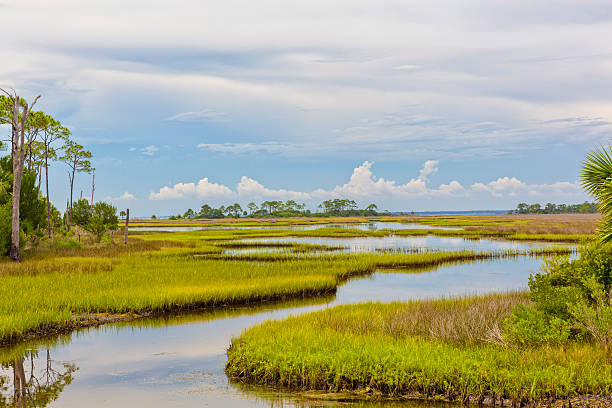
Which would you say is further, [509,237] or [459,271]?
[509,237]

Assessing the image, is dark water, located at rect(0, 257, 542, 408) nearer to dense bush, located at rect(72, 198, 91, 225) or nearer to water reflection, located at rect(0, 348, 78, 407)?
water reflection, located at rect(0, 348, 78, 407)

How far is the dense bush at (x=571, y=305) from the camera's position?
11016mm

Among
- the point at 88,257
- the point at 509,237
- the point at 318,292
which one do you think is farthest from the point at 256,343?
the point at 509,237

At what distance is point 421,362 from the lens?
10.1 metres

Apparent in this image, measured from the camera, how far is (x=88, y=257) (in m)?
33.5

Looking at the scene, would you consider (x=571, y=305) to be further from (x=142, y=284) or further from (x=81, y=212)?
(x=81, y=212)

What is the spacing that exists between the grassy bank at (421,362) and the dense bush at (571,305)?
0.47 metres

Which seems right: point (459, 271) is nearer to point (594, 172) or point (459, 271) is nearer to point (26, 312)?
point (594, 172)

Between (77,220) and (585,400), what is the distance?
7073 cm

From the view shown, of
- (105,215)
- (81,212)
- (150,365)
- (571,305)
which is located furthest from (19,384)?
(81,212)

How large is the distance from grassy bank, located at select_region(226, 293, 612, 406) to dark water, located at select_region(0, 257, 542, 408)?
1.83ft

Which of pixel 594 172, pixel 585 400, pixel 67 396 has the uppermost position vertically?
pixel 594 172

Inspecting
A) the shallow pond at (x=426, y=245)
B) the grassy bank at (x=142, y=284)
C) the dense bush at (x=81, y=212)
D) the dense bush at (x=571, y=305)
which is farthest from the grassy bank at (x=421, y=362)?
the dense bush at (x=81, y=212)

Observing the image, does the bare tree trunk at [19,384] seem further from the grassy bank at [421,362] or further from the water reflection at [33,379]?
the grassy bank at [421,362]
